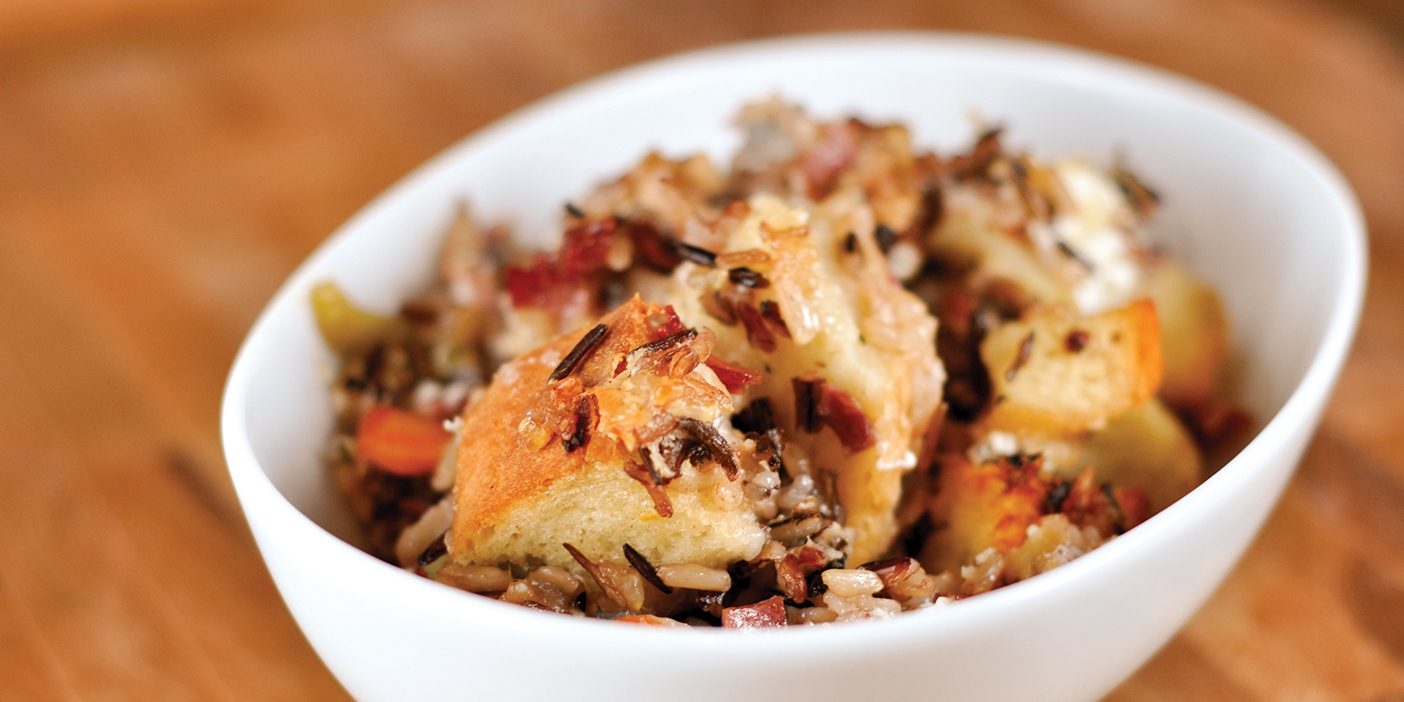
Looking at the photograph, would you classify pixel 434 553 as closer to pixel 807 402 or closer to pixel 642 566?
pixel 642 566

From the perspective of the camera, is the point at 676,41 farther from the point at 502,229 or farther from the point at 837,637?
the point at 837,637

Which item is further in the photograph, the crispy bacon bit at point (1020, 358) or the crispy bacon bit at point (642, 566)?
the crispy bacon bit at point (1020, 358)

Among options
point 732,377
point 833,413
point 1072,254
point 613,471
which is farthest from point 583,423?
point 1072,254

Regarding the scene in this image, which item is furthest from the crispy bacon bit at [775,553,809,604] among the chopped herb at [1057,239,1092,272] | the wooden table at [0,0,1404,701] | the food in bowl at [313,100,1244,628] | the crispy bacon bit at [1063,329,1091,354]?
the chopped herb at [1057,239,1092,272]

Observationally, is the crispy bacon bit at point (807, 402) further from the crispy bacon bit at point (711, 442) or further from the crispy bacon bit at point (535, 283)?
the crispy bacon bit at point (535, 283)

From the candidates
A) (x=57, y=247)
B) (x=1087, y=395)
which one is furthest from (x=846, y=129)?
(x=57, y=247)

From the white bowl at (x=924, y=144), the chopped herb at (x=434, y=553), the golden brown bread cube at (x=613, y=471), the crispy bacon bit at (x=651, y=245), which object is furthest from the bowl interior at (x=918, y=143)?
the crispy bacon bit at (x=651, y=245)
